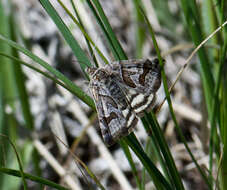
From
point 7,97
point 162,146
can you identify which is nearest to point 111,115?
point 162,146

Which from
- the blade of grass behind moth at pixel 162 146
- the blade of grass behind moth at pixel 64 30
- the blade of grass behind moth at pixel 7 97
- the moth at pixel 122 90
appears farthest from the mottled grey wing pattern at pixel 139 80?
the blade of grass behind moth at pixel 7 97

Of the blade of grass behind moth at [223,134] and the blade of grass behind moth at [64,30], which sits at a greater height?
the blade of grass behind moth at [64,30]

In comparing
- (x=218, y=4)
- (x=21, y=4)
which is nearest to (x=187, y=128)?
(x=218, y=4)

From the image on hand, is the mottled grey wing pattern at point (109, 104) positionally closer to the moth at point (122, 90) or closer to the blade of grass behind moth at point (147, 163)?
the moth at point (122, 90)

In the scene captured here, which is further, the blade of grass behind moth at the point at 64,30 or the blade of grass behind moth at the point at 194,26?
the blade of grass behind moth at the point at 194,26

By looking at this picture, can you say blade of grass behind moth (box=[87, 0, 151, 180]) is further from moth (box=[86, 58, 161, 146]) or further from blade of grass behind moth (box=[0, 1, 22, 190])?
blade of grass behind moth (box=[0, 1, 22, 190])

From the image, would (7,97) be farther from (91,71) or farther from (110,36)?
(110,36)
